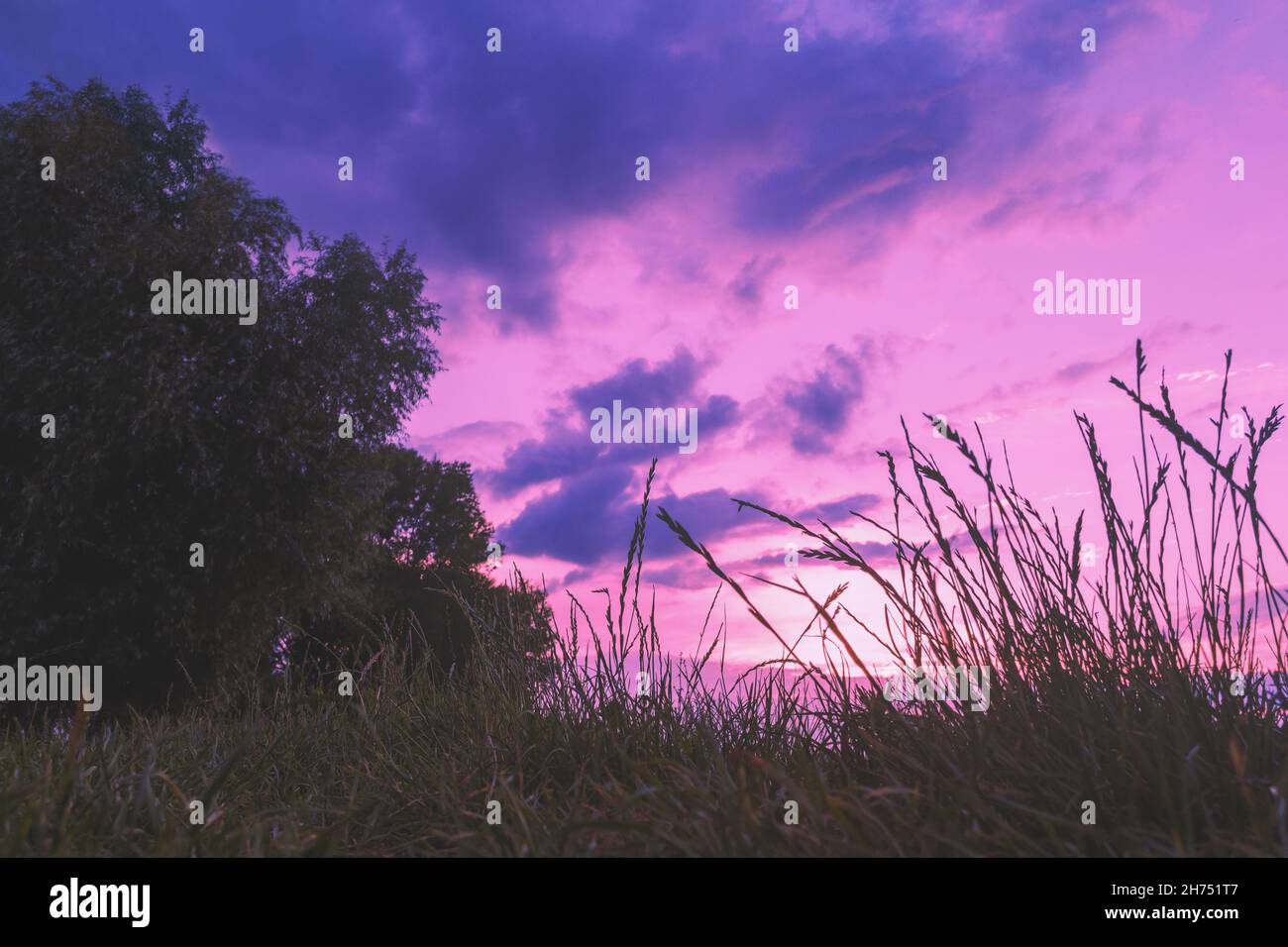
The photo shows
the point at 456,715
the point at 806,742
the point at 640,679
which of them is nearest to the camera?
the point at 806,742

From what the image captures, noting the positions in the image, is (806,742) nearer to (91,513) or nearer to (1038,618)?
(1038,618)

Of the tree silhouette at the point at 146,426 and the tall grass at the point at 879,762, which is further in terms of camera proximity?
the tree silhouette at the point at 146,426

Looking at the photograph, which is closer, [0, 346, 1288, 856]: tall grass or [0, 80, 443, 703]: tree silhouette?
[0, 346, 1288, 856]: tall grass

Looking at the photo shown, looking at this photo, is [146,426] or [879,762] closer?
[879,762]

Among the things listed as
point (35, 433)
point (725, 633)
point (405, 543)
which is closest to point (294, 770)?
point (725, 633)

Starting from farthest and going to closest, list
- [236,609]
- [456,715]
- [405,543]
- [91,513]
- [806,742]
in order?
1. [405,543]
2. [236,609]
3. [91,513]
4. [456,715]
5. [806,742]

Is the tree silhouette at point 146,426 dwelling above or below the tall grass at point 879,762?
above

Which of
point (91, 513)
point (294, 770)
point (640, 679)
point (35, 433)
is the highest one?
point (35, 433)

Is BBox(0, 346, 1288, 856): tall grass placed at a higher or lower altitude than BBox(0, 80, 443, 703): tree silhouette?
lower

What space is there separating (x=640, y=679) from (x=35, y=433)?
728 inches

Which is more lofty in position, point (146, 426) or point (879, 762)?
point (146, 426)

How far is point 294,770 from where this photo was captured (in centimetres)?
434

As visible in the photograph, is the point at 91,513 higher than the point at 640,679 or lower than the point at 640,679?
higher
